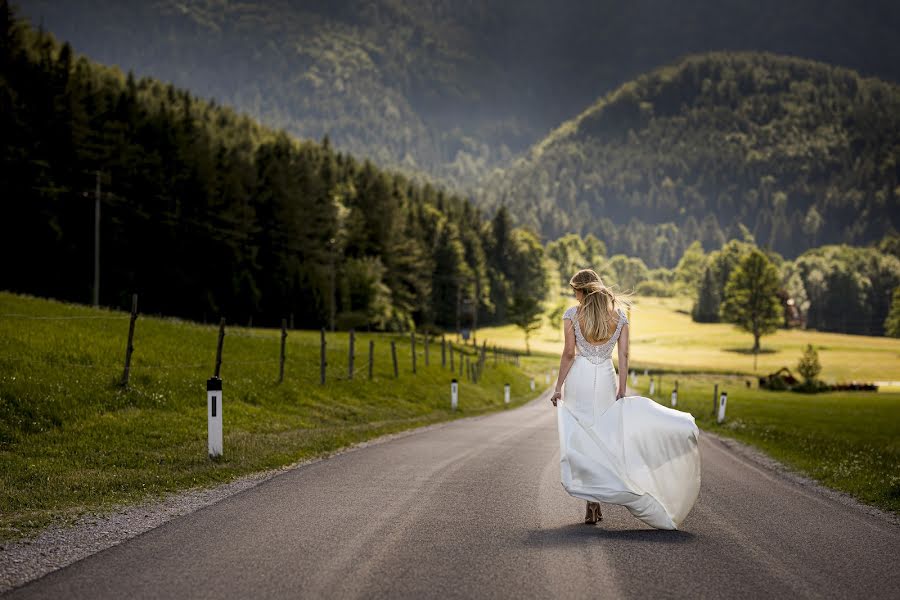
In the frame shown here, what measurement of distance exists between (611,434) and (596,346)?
1.09 meters

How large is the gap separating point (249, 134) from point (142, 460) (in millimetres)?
106270

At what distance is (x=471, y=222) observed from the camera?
6353 inches

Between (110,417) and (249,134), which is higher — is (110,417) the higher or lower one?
the lower one

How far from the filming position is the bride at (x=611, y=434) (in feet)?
27.2

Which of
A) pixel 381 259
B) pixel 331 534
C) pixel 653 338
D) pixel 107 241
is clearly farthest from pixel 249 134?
pixel 331 534

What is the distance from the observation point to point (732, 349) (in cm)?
13875

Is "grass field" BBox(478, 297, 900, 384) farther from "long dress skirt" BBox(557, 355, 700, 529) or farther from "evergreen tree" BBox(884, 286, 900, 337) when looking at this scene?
"long dress skirt" BBox(557, 355, 700, 529)

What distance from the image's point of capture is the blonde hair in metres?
9.02

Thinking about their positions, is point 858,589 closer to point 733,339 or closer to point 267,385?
point 267,385

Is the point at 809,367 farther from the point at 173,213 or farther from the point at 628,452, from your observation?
the point at 628,452

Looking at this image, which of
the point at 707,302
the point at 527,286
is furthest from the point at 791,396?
the point at 707,302

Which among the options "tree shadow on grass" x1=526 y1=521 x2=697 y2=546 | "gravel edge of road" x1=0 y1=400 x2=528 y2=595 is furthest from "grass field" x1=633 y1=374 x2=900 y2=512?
"gravel edge of road" x1=0 y1=400 x2=528 y2=595

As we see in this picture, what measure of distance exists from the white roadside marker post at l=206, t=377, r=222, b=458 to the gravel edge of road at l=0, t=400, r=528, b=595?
1.90m

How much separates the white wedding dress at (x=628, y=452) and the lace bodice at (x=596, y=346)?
0.07 meters
